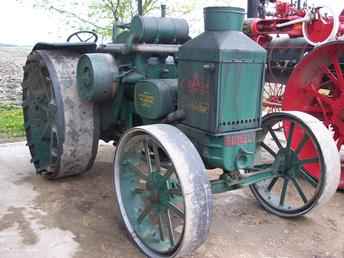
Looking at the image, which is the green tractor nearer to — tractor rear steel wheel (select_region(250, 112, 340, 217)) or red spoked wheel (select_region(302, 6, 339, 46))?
tractor rear steel wheel (select_region(250, 112, 340, 217))

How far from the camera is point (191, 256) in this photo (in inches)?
111

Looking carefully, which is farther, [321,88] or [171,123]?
[321,88]

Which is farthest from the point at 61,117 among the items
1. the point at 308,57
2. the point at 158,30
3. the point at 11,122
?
the point at 11,122

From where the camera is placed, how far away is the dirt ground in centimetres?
291

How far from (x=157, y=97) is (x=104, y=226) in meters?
1.03

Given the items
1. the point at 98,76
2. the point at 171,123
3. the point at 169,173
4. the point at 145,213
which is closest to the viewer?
the point at 169,173

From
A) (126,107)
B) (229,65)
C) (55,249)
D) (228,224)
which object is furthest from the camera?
(126,107)

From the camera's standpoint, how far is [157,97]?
10.2 ft

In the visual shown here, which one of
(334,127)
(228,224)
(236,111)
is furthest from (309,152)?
(236,111)

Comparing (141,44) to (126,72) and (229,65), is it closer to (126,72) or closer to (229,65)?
(126,72)

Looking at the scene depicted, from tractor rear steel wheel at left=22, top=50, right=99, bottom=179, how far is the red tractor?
1.94 m

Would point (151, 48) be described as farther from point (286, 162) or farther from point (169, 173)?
point (286, 162)

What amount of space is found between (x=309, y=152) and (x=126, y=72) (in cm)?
197

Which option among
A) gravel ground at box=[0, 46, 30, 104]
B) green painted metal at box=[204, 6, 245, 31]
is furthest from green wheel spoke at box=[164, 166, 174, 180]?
gravel ground at box=[0, 46, 30, 104]
